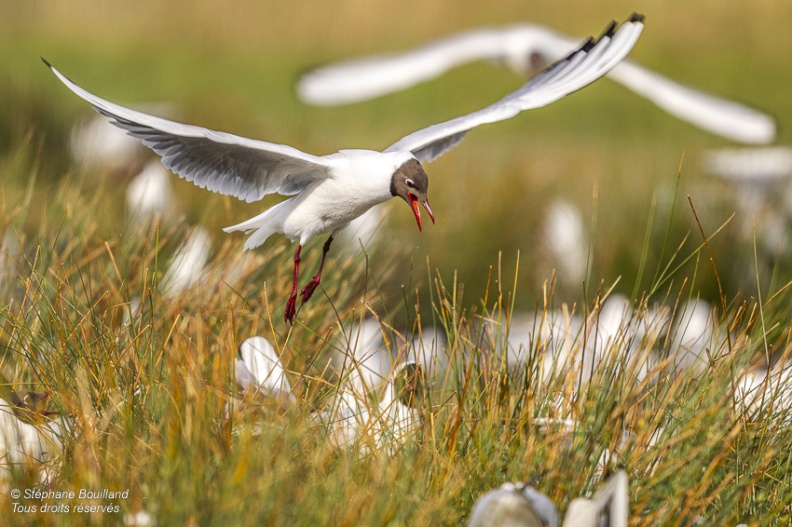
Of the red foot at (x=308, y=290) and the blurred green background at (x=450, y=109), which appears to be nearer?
the red foot at (x=308, y=290)

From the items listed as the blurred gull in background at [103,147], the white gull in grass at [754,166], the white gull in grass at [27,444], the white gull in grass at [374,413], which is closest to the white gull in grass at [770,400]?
the white gull in grass at [374,413]

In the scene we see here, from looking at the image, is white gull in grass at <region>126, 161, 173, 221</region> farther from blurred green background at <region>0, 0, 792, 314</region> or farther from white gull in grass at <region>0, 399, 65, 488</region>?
white gull in grass at <region>0, 399, 65, 488</region>

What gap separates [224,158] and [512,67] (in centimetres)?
406

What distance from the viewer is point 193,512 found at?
240 centimetres

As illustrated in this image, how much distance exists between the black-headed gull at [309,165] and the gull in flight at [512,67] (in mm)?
2067

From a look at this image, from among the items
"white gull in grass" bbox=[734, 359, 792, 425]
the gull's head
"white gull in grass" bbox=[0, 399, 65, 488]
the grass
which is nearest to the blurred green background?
the grass

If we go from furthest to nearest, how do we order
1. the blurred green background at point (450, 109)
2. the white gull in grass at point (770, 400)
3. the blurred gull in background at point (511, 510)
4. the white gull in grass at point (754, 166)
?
1. the white gull in grass at point (754, 166)
2. the blurred green background at point (450, 109)
3. the white gull in grass at point (770, 400)
4. the blurred gull in background at point (511, 510)

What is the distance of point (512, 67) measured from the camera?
7453 millimetres

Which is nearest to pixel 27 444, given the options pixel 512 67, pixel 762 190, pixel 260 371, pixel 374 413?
pixel 260 371

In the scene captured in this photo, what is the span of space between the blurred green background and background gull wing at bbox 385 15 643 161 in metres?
0.82

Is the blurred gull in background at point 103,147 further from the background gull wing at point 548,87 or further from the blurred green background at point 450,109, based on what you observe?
the background gull wing at point 548,87

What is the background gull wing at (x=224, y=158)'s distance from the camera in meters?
3.25

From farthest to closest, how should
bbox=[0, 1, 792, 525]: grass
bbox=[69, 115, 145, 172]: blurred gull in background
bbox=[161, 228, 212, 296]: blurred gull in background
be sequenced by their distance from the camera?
1. bbox=[69, 115, 145, 172]: blurred gull in background
2. bbox=[161, 228, 212, 296]: blurred gull in background
3. bbox=[0, 1, 792, 525]: grass

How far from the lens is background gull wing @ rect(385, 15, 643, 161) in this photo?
3.82 metres
